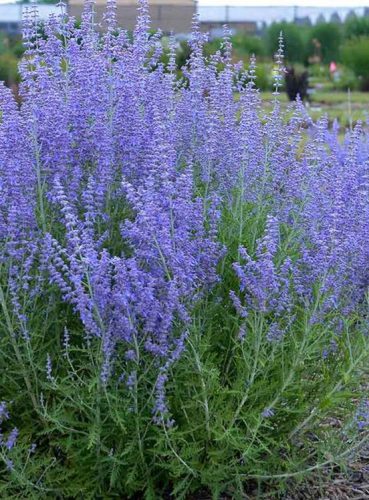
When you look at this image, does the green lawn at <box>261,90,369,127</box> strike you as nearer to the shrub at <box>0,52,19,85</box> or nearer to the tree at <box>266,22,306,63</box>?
the shrub at <box>0,52,19,85</box>

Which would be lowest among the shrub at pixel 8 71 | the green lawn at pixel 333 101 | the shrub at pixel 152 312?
the green lawn at pixel 333 101

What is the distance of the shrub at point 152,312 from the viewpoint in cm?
320

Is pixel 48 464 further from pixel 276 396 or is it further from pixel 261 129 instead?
pixel 261 129

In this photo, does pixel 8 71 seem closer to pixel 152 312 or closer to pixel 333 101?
pixel 333 101

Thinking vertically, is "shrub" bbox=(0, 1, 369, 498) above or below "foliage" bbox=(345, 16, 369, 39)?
above

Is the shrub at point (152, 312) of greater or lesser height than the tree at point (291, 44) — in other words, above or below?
above

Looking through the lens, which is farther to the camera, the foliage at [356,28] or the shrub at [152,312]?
the foliage at [356,28]

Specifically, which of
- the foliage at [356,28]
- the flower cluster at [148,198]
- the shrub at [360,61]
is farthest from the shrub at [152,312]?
the foliage at [356,28]

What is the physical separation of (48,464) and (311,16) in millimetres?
55267

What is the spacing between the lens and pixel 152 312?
314 cm

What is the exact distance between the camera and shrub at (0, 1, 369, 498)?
3201 mm

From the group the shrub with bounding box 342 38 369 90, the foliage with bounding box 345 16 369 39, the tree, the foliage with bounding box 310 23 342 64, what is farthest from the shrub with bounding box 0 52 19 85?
the foliage with bounding box 345 16 369 39

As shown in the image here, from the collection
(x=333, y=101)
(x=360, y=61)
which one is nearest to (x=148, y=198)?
(x=333, y=101)

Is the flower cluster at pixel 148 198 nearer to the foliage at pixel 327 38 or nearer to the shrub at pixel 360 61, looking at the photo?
the shrub at pixel 360 61
